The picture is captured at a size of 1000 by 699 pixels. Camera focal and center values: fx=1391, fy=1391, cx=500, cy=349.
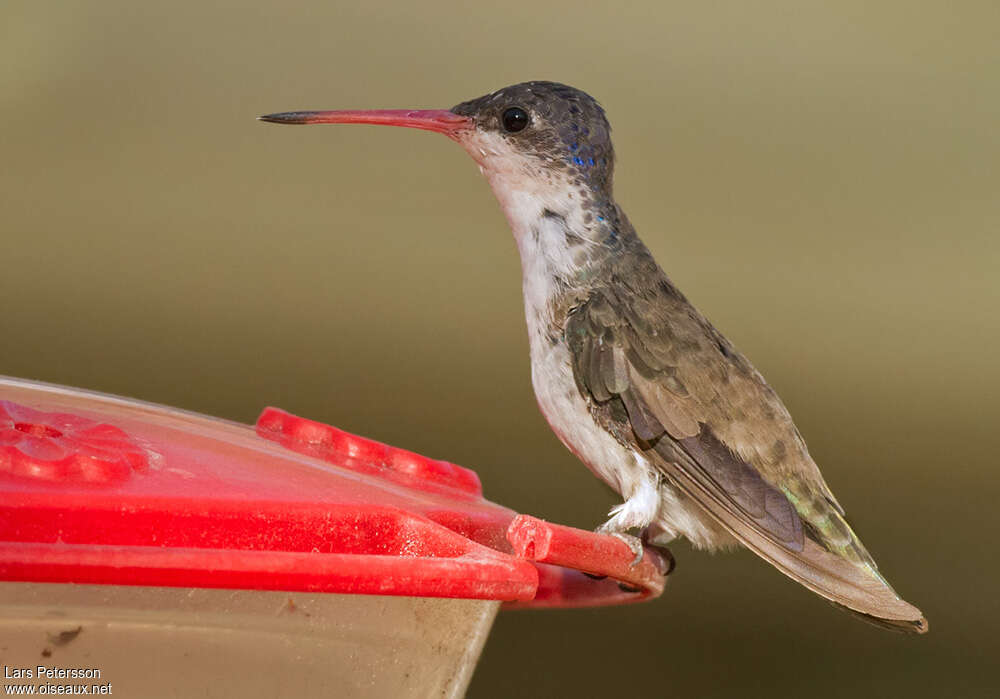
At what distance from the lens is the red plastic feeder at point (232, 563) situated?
4.44ft

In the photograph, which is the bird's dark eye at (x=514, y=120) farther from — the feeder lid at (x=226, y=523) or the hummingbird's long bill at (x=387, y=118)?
the feeder lid at (x=226, y=523)

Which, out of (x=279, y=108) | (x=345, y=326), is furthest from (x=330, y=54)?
(x=345, y=326)

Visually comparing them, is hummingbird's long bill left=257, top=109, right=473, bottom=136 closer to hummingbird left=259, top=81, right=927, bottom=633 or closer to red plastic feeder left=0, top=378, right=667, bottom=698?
hummingbird left=259, top=81, right=927, bottom=633

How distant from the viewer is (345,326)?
16.8 feet

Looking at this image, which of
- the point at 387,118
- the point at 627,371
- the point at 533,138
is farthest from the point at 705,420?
the point at 387,118

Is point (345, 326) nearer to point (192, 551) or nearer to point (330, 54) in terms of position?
point (330, 54)

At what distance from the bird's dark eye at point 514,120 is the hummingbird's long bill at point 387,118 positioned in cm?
8

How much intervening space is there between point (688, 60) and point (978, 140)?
975mm

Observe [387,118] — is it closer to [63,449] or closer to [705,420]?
[705,420]

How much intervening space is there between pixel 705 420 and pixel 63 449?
4.57 feet

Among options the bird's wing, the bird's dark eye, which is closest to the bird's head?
the bird's dark eye

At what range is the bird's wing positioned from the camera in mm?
2363

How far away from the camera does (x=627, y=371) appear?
8.38 feet

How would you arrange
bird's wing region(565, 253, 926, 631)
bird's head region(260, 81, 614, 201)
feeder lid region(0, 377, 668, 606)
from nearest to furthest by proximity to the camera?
feeder lid region(0, 377, 668, 606) < bird's wing region(565, 253, 926, 631) < bird's head region(260, 81, 614, 201)
